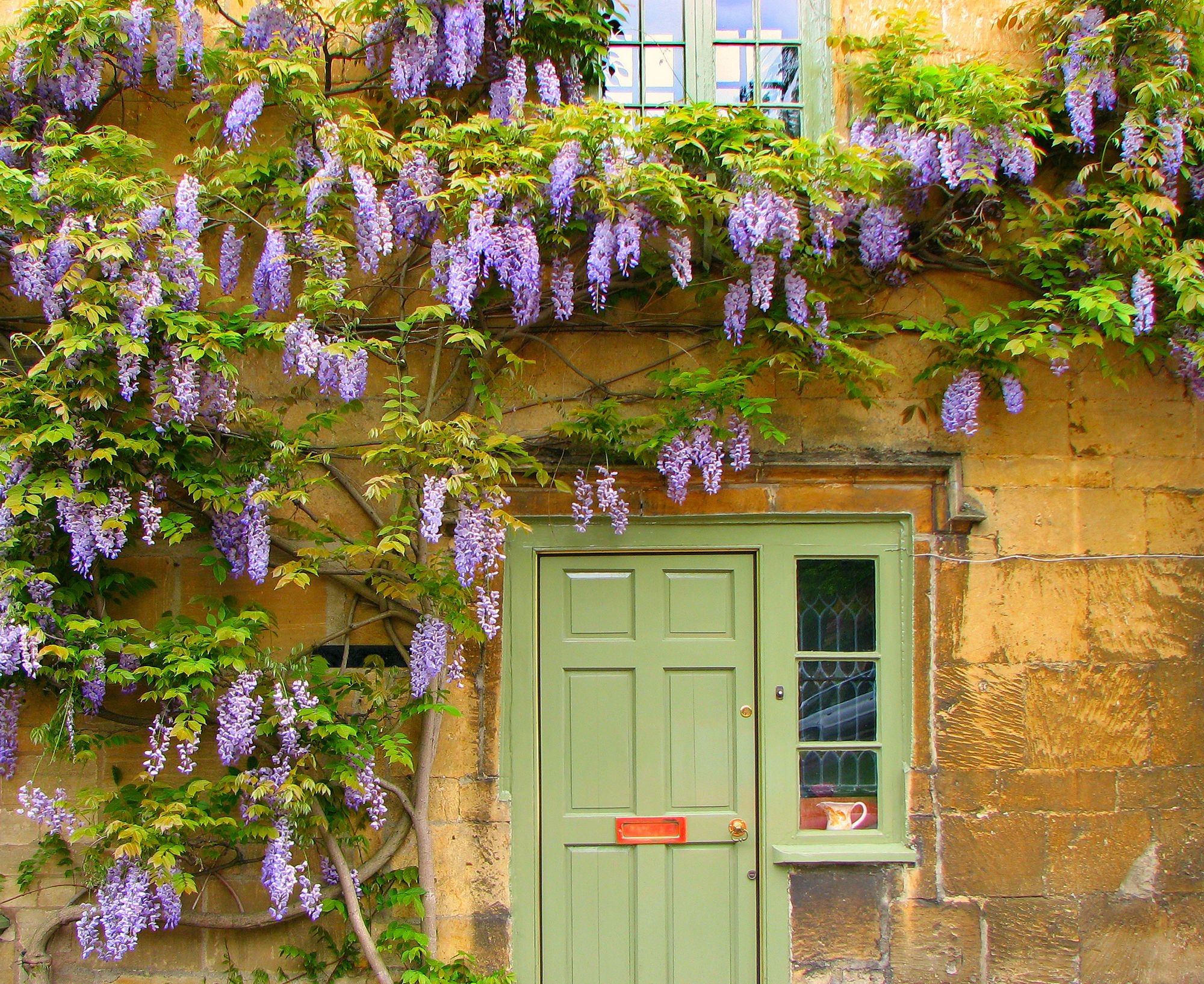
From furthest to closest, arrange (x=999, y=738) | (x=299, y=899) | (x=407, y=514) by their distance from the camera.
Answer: (x=999, y=738), (x=299, y=899), (x=407, y=514)

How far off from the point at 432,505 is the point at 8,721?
1.96m

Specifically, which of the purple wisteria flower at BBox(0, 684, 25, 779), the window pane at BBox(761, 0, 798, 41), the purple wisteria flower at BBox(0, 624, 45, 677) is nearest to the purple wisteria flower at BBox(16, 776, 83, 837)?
the purple wisteria flower at BBox(0, 684, 25, 779)

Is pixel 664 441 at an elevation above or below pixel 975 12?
below

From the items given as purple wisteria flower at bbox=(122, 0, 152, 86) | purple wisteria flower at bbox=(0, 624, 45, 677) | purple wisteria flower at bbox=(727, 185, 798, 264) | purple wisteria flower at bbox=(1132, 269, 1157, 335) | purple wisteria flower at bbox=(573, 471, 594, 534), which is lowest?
purple wisteria flower at bbox=(0, 624, 45, 677)

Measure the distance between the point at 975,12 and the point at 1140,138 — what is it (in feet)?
3.02

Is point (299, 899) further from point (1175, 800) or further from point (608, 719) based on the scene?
point (1175, 800)

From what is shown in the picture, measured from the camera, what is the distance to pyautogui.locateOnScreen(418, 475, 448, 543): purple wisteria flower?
10.0 feet

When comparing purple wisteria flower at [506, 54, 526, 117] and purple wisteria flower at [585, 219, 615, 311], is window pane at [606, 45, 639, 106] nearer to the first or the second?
purple wisteria flower at [506, 54, 526, 117]

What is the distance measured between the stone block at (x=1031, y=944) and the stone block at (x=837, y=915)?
46 cm

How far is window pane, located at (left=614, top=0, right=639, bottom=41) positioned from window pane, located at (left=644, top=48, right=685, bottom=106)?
0.09m

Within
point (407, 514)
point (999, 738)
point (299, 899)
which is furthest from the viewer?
point (999, 738)

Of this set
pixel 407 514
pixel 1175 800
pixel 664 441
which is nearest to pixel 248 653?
pixel 407 514

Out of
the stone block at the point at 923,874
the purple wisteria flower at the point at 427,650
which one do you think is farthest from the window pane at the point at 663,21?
the stone block at the point at 923,874

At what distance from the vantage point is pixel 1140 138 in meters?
3.48
